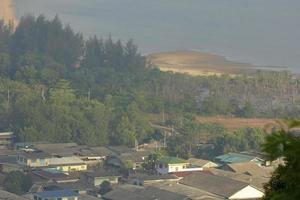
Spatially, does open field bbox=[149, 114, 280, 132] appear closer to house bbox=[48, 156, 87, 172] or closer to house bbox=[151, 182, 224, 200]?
house bbox=[48, 156, 87, 172]

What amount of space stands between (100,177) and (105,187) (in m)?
0.64

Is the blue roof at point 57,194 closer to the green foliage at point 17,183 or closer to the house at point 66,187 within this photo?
the house at point 66,187

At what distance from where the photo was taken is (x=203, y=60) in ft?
84.6

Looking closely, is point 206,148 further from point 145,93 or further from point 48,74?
point 48,74

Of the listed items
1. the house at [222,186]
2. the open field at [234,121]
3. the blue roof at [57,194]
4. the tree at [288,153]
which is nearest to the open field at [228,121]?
the open field at [234,121]

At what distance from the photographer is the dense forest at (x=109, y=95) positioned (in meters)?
13.9

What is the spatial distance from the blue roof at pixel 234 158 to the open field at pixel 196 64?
10635 mm

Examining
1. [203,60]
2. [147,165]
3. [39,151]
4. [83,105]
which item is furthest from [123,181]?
[203,60]

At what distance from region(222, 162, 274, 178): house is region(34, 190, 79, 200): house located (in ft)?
8.86

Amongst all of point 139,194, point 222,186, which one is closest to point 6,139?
point 139,194

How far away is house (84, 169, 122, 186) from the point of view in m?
10.6

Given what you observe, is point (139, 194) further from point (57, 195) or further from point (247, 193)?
point (247, 193)

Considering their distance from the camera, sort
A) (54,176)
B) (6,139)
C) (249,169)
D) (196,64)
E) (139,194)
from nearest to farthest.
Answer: (139,194), (54,176), (249,169), (6,139), (196,64)

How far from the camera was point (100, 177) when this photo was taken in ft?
34.9
